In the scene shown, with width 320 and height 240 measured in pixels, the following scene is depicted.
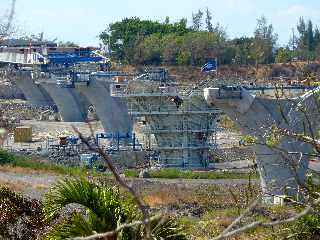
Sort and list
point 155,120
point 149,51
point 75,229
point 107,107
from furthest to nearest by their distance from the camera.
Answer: point 149,51, point 107,107, point 155,120, point 75,229

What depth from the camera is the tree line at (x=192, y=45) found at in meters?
75.1

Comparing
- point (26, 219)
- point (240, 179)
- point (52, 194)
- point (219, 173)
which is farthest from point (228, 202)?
point (52, 194)

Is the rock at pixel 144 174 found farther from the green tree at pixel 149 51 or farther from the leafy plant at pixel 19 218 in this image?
the green tree at pixel 149 51

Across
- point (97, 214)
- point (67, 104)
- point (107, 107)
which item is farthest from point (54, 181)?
point (67, 104)

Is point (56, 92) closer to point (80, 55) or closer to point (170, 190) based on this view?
point (80, 55)

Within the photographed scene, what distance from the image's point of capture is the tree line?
75.1m

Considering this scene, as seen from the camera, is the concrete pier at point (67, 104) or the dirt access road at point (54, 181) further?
the concrete pier at point (67, 104)

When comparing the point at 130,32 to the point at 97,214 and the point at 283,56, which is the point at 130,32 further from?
the point at 97,214

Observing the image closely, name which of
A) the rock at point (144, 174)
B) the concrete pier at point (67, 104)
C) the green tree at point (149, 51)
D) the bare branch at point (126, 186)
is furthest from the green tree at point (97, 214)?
the green tree at point (149, 51)

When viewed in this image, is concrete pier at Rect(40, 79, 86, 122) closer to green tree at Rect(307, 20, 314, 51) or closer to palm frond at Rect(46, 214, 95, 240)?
green tree at Rect(307, 20, 314, 51)

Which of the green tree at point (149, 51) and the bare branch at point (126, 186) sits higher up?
the green tree at point (149, 51)

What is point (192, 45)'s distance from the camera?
7512 cm

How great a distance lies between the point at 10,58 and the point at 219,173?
100 ft

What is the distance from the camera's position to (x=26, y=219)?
8094mm
